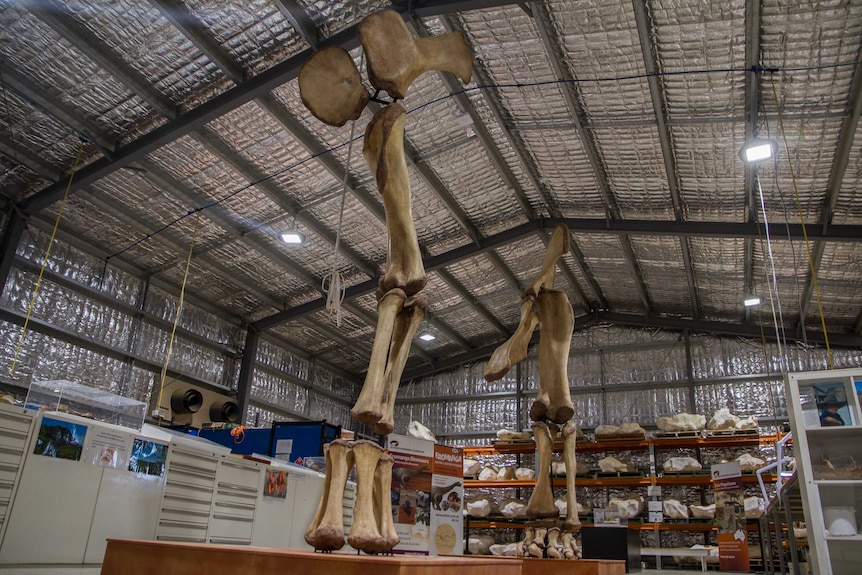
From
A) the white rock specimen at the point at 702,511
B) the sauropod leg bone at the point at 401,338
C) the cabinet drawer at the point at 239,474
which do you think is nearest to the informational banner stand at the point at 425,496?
the cabinet drawer at the point at 239,474

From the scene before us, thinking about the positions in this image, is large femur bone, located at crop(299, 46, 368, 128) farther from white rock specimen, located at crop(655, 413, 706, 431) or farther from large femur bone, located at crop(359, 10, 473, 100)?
white rock specimen, located at crop(655, 413, 706, 431)

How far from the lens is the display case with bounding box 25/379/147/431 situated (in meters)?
4.73

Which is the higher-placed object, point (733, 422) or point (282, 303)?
point (282, 303)

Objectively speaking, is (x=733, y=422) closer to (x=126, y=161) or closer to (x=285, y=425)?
(x=285, y=425)

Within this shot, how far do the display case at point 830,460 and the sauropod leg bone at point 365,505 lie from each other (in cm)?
313

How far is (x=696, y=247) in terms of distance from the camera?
1125cm

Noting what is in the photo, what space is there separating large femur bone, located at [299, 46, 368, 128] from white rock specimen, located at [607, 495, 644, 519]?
10.6m

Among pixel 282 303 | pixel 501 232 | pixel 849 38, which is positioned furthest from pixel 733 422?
pixel 282 303

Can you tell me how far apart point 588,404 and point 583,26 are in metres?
9.69

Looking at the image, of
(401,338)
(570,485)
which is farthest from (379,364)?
(570,485)

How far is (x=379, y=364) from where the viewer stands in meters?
2.80

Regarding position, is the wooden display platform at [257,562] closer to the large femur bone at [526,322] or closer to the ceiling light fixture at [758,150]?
the large femur bone at [526,322]

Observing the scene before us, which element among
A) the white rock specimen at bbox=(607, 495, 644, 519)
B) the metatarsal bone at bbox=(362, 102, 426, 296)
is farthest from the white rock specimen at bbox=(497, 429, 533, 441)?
the metatarsal bone at bbox=(362, 102, 426, 296)

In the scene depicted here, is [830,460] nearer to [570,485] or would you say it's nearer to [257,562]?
[570,485]
